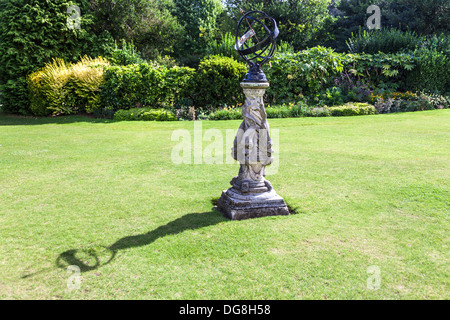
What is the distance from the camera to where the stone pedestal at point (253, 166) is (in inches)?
198

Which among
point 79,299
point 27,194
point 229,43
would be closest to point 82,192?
point 27,194

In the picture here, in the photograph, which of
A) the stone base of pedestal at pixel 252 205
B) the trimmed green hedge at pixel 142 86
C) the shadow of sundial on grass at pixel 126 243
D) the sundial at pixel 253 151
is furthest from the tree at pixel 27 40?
the stone base of pedestal at pixel 252 205

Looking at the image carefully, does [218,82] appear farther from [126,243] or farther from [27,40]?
[126,243]

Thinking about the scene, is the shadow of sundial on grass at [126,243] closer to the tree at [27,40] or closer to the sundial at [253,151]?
the sundial at [253,151]

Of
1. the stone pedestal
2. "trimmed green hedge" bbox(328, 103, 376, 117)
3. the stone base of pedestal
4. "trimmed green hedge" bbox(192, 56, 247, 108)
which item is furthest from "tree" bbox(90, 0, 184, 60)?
the stone base of pedestal

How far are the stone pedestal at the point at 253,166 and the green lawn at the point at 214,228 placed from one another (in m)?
0.20

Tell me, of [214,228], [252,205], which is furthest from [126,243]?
[252,205]

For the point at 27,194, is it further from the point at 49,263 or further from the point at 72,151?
the point at 72,151

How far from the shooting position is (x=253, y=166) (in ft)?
17.1

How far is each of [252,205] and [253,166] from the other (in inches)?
22.5

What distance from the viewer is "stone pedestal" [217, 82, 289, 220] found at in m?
5.02

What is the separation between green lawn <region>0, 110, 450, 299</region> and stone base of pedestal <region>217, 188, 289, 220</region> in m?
0.15
